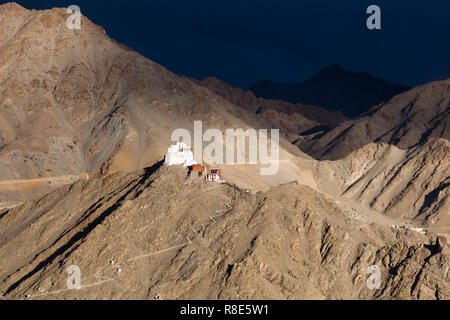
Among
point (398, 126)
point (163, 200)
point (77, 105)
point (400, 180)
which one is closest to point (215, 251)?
point (163, 200)

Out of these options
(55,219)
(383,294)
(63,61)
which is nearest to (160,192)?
(55,219)

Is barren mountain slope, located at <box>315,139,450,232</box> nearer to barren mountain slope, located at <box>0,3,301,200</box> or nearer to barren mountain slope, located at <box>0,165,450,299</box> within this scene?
barren mountain slope, located at <box>0,3,301,200</box>

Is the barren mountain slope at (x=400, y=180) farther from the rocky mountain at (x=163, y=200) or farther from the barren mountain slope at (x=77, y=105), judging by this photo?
the barren mountain slope at (x=77, y=105)

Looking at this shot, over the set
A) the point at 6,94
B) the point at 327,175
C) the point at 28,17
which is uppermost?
the point at 28,17

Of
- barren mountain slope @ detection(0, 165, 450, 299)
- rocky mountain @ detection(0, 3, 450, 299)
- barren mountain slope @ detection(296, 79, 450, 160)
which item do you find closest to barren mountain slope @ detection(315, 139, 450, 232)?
rocky mountain @ detection(0, 3, 450, 299)

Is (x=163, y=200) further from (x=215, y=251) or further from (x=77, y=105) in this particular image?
(x=77, y=105)

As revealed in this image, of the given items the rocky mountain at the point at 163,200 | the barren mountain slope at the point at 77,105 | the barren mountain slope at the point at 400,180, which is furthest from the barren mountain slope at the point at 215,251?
the barren mountain slope at the point at 77,105

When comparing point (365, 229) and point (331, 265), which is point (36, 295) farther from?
point (365, 229)
